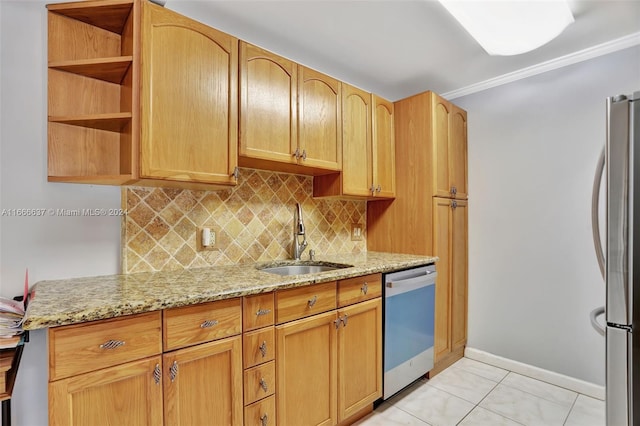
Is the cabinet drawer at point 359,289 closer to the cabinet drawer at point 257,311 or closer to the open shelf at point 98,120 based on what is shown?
the cabinet drawer at point 257,311

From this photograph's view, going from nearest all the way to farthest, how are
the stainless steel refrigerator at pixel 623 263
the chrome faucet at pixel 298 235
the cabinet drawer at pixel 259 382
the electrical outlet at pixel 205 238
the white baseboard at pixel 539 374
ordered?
the stainless steel refrigerator at pixel 623 263, the cabinet drawer at pixel 259 382, the electrical outlet at pixel 205 238, the white baseboard at pixel 539 374, the chrome faucet at pixel 298 235

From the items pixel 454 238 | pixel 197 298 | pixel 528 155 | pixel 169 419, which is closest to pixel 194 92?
pixel 197 298

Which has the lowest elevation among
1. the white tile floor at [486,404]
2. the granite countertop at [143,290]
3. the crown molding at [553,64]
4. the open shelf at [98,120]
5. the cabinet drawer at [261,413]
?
the white tile floor at [486,404]

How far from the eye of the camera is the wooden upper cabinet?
2459 mm

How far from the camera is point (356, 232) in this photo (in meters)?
2.82

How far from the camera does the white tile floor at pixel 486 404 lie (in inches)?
75.7

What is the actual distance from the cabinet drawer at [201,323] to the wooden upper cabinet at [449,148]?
5.77 ft

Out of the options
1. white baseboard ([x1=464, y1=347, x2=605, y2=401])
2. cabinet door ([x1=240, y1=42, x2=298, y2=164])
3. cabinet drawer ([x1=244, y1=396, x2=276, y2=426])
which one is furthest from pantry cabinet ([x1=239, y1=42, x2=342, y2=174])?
white baseboard ([x1=464, y1=347, x2=605, y2=401])

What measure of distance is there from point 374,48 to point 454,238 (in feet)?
5.20

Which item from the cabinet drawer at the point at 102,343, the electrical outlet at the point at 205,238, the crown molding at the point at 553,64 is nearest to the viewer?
the cabinet drawer at the point at 102,343

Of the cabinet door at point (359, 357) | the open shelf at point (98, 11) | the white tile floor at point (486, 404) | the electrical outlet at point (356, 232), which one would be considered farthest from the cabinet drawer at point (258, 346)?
the open shelf at point (98, 11)

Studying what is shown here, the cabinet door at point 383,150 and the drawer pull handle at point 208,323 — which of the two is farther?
the cabinet door at point 383,150

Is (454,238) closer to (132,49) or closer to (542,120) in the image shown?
(542,120)

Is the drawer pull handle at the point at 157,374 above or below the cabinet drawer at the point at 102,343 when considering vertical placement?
below
